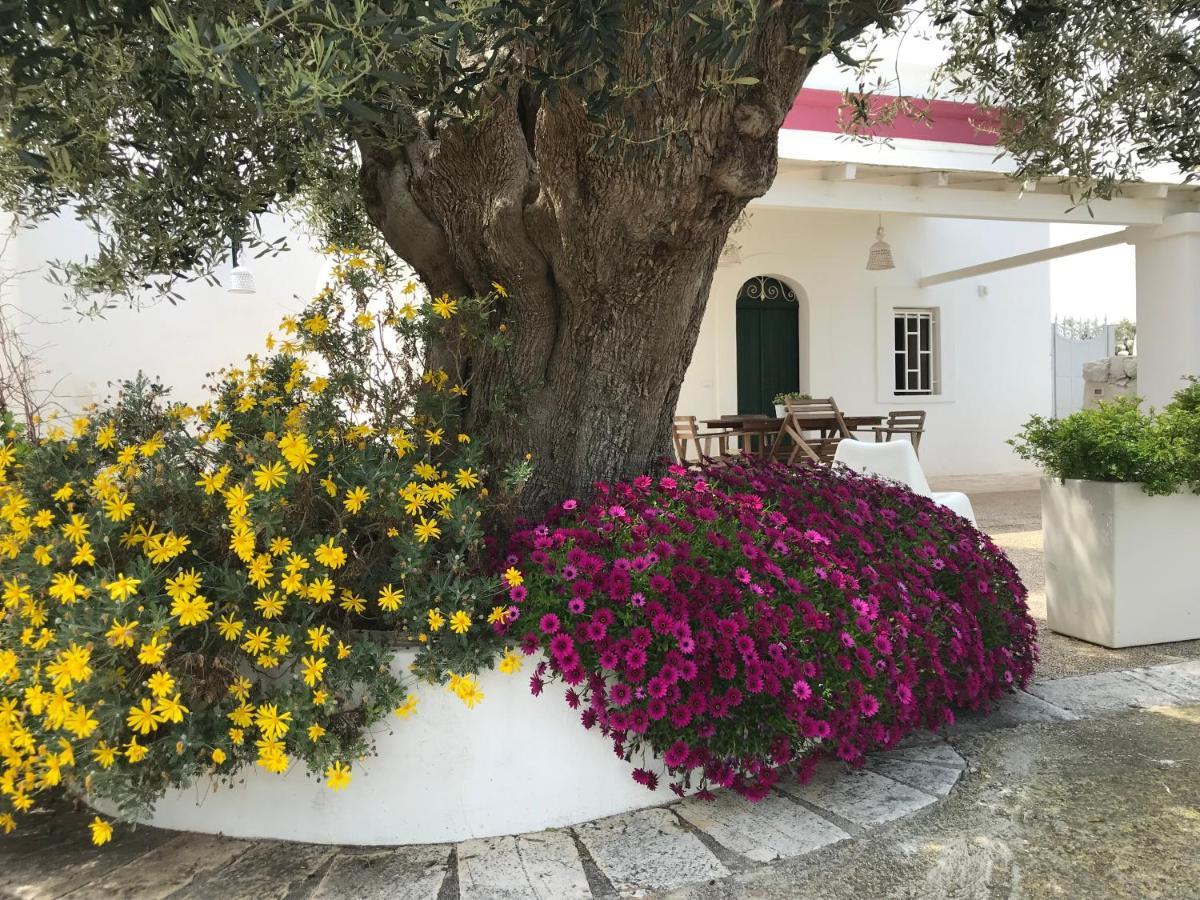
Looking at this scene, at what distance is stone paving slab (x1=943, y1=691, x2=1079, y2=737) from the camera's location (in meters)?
2.92

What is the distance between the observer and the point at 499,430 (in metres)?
3.02

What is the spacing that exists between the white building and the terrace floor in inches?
198

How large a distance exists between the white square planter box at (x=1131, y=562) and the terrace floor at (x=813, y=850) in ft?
4.02

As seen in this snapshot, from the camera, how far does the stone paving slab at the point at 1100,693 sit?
3.10 meters

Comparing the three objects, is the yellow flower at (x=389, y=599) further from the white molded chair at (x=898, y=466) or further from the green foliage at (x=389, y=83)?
the white molded chair at (x=898, y=466)

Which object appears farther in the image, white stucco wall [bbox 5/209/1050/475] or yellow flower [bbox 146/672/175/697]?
white stucco wall [bbox 5/209/1050/475]

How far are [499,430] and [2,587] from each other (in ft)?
4.96

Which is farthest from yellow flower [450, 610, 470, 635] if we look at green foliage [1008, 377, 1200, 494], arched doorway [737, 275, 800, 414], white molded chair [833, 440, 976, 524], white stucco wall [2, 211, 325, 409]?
arched doorway [737, 275, 800, 414]

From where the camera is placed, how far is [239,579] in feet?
6.98

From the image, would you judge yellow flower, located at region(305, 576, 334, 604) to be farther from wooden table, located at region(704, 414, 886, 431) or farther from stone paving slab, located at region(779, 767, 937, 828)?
wooden table, located at region(704, 414, 886, 431)

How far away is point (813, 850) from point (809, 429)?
6559 millimetres

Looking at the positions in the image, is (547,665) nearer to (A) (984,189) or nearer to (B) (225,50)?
(B) (225,50)

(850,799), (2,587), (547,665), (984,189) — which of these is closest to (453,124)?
(547,665)

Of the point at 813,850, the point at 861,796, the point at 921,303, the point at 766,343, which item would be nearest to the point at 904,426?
the point at 766,343
